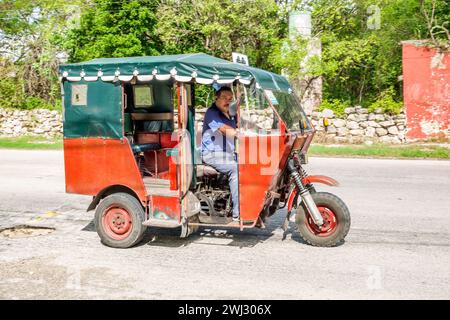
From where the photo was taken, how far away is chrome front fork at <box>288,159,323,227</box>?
21.4 feet

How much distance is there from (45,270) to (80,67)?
101 inches

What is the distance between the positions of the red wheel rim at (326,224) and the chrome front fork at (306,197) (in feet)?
0.42

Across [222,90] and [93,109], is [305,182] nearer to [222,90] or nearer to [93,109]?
[222,90]

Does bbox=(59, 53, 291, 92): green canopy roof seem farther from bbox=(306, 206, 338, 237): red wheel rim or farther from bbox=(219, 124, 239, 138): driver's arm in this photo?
bbox=(306, 206, 338, 237): red wheel rim

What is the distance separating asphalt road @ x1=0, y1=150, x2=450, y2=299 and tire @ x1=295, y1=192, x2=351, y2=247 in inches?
4.6

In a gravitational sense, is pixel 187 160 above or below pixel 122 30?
below

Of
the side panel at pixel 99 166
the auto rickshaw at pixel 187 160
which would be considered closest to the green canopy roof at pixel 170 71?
the auto rickshaw at pixel 187 160

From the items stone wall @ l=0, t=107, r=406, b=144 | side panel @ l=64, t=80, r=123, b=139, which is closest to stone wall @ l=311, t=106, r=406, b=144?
stone wall @ l=0, t=107, r=406, b=144

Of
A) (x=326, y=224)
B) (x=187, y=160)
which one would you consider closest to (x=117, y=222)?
(x=187, y=160)

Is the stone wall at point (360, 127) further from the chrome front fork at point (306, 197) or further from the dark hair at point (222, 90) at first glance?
the chrome front fork at point (306, 197)

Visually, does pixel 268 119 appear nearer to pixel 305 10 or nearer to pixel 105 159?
pixel 105 159

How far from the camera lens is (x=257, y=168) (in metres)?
6.46

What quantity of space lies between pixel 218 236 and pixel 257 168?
1.40 m

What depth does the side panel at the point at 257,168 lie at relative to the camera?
641cm
